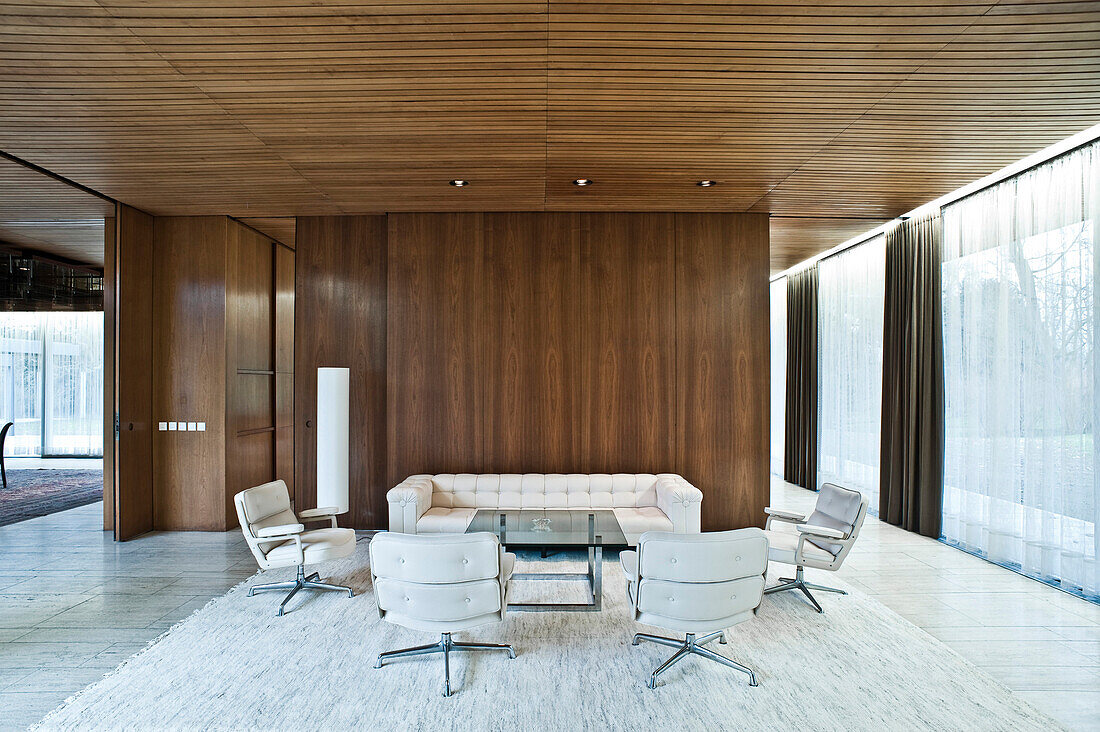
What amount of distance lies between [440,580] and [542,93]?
277 centimetres

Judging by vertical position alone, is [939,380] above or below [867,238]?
below

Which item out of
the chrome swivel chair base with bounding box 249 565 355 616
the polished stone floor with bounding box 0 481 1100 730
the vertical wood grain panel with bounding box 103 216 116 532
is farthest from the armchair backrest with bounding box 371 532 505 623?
the vertical wood grain panel with bounding box 103 216 116 532

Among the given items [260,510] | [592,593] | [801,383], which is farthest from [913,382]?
[260,510]

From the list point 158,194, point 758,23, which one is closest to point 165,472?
point 158,194

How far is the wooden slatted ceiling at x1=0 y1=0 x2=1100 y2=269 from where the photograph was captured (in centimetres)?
283

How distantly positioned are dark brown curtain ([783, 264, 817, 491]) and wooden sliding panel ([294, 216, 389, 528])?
617 cm

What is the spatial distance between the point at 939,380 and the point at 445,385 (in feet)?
16.4

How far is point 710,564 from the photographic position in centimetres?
305

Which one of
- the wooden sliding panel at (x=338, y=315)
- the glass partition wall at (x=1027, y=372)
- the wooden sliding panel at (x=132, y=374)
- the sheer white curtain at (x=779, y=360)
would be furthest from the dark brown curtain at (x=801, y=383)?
the wooden sliding panel at (x=132, y=374)

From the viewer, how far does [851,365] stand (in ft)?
25.8

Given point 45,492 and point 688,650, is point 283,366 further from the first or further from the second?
point 688,650

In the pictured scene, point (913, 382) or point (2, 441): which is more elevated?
point (913, 382)

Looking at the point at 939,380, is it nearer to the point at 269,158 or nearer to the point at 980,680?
the point at 980,680

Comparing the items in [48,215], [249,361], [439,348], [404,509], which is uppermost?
[48,215]
